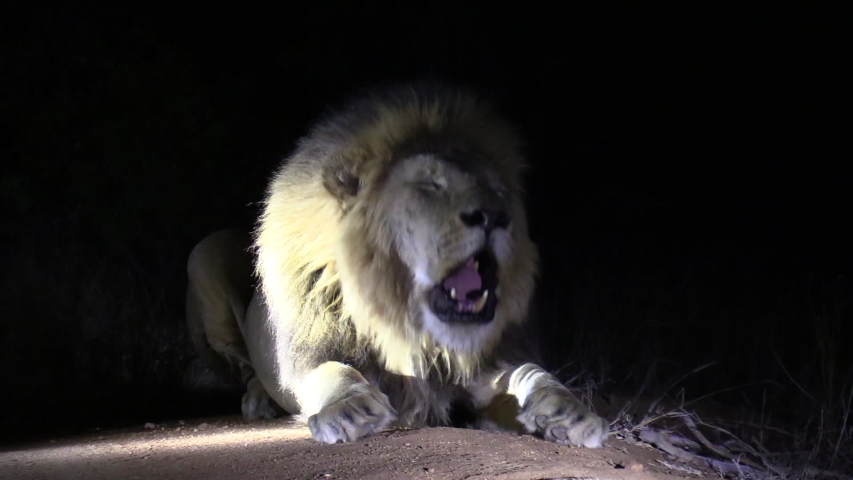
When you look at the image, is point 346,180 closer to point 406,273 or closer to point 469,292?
point 406,273

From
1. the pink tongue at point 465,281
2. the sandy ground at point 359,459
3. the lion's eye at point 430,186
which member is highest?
the lion's eye at point 430,186

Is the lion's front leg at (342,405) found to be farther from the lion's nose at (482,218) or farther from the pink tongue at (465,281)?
the lion's nose at (482,218)

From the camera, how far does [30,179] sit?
7613 mm

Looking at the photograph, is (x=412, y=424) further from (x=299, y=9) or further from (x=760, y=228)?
(x=760, y=228)

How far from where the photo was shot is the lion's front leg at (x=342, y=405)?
10.7 ft

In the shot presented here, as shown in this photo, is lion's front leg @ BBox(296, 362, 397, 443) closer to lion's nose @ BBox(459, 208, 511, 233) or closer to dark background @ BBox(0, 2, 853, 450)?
lion's nose @ BBox(459, 208, 511, 233)

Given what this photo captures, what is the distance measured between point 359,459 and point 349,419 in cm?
30

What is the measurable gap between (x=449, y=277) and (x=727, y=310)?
4531 mm

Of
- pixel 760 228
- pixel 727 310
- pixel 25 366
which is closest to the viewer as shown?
pixel 25 366

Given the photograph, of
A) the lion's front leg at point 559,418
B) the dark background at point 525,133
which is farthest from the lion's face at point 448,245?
the dark background at point 525,133

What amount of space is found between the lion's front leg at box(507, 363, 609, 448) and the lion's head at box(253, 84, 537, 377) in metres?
0.27

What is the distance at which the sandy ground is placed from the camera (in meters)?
2.86

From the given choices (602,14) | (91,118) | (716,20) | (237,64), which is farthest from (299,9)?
(716,20)

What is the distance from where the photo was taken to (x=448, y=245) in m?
3.27
